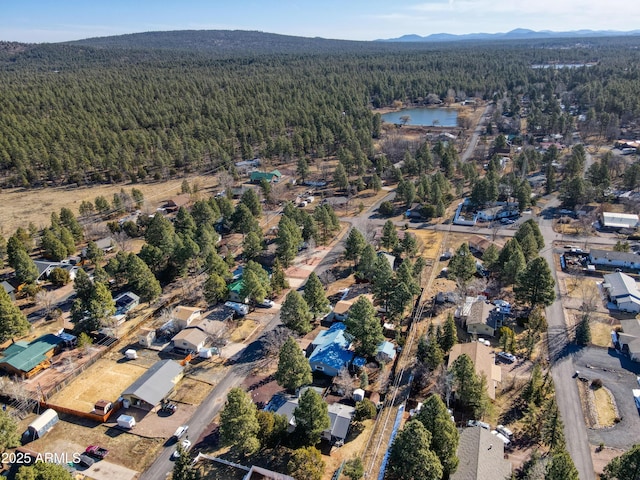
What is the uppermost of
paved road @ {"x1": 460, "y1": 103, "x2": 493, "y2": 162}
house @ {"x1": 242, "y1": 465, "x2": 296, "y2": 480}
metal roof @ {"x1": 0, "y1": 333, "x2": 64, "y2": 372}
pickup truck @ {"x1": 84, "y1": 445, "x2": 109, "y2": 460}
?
paved road @ {"x1": 460, "y1": 103, "x2": 493, "y2": 162}

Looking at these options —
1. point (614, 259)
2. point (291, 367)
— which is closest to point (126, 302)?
point (291, 367)

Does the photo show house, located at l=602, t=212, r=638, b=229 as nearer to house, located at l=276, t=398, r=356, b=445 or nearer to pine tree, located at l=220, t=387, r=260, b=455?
house, located at l=276, t=398, r=356, b=445

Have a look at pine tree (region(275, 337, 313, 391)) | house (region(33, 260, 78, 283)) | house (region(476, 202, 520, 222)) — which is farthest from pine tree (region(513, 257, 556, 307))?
house (region(33, 260, 78, 283))

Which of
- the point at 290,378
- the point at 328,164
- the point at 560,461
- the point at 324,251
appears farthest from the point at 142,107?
the point at 560,461

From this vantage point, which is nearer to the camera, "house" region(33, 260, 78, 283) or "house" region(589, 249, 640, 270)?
"house" region(589, 249, 640, 270)

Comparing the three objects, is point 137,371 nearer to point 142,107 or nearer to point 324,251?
point 324,251

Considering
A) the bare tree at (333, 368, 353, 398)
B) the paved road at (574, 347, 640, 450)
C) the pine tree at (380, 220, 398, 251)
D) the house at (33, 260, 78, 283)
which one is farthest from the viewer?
the pine tree at (380, 220, 398, 251)

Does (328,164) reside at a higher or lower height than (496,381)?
higher
